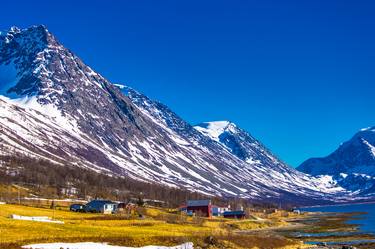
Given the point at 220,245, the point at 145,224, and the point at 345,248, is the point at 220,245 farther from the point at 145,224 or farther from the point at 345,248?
the point at 145,224

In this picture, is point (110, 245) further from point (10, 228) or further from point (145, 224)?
point (145, 224)

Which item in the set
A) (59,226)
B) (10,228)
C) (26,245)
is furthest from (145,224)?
(26,245)

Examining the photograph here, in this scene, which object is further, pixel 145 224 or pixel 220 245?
pixel 145 224

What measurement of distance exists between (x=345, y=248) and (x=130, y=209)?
337ft

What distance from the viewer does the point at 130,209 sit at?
191625 millimetres

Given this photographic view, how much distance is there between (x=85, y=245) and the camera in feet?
241

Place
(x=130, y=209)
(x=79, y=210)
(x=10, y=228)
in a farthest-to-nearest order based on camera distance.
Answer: (x=130, y=209) < (x=79, y=210) < (x=10, y=228)

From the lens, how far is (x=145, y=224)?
410ft

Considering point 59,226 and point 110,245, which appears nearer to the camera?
point 110,245

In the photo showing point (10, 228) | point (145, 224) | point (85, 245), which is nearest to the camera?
point (85, 245)

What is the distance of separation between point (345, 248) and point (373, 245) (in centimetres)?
1051

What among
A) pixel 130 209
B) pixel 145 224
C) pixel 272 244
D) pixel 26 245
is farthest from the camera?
pixel 130 209

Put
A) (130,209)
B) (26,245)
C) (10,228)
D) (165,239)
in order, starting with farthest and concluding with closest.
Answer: (130,209), (165,239), (10,228), (26,245)

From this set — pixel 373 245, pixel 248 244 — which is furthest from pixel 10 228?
pixel 373 245
